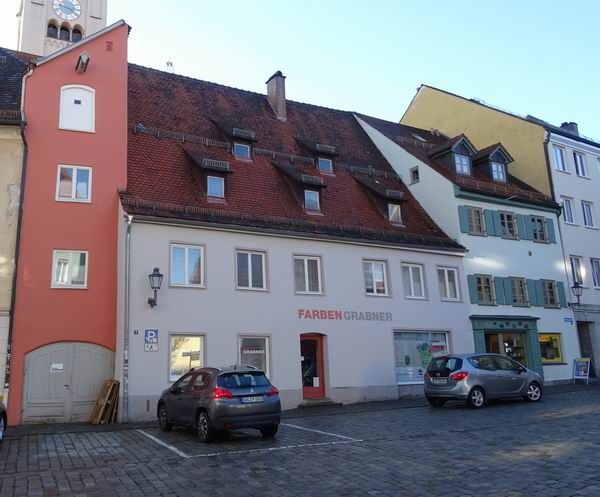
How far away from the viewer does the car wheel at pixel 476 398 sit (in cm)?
1755

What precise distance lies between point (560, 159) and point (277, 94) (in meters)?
15.3

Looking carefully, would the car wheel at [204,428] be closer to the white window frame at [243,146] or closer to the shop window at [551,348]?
the white window frame at [243,146]

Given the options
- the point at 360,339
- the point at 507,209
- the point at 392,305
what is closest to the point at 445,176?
the point at 507,209

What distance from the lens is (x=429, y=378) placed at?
1856 centimetres

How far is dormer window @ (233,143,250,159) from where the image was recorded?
23125mm

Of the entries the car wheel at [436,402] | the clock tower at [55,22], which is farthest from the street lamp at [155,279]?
the clock tower at [55,22]

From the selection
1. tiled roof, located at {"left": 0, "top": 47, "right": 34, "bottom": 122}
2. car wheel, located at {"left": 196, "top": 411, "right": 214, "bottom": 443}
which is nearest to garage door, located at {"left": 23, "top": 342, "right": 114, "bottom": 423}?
car wheel, located at {"left": 196, "top": 411, "right": 214, "bottom": 443}

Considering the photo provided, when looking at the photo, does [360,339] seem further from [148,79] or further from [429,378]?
[148,79]

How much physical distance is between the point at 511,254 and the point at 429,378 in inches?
419

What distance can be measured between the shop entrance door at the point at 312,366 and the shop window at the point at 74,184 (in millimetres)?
8658

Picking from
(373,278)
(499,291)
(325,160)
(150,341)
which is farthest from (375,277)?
(150,341)

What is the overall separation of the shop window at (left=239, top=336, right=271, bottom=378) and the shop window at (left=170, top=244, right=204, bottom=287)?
8.05 feet

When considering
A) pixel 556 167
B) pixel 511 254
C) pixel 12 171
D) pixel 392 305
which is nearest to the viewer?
pixel 12 171

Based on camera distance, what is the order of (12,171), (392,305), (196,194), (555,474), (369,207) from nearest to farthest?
1. (555,474)
2. (12,171)
3. (196,194)
4. (392,305)
5. (369,207)
